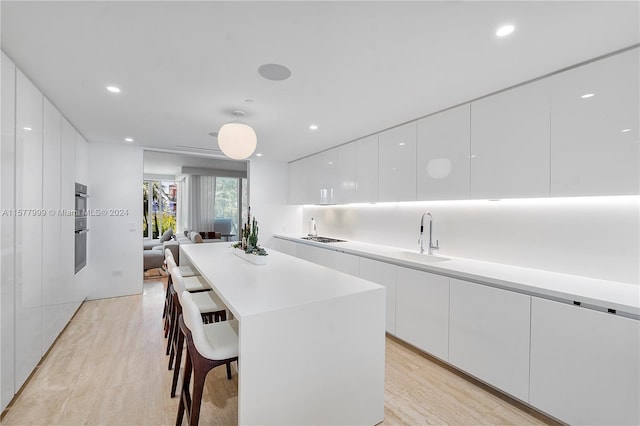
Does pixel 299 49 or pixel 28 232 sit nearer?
pixel 299 49

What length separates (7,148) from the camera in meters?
1.82

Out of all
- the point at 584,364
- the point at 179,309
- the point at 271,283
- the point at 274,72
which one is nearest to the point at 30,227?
the point at 179,309

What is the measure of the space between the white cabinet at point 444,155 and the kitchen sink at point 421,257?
0.62 metres

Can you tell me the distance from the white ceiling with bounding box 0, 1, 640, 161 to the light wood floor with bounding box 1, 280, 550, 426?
7.69 feet

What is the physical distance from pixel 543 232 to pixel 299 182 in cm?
384

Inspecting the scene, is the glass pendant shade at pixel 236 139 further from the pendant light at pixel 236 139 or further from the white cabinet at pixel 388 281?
the white cabinet at pixel 388 281

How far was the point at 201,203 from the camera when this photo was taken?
28.6ft

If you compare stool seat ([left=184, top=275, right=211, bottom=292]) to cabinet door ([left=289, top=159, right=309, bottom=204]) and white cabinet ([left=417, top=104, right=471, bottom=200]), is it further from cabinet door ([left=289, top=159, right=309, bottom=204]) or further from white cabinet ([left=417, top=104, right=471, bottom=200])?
cabinet door ([left=289, top=159, right=309, bottom=204])

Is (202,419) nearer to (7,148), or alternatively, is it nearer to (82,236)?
(7,148)

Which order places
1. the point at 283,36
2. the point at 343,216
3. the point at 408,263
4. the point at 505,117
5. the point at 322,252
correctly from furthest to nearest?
the point at 343,216, the point at 322,252, the point at 408,263, the point at 505,117, the point at 283,36

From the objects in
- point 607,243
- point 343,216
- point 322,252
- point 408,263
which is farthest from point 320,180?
point 607,243

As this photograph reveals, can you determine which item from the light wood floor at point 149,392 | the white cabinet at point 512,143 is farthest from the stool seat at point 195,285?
the white cabinet at point 512,143

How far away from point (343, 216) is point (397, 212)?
120 centimetres

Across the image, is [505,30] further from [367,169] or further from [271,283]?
[367,169]
